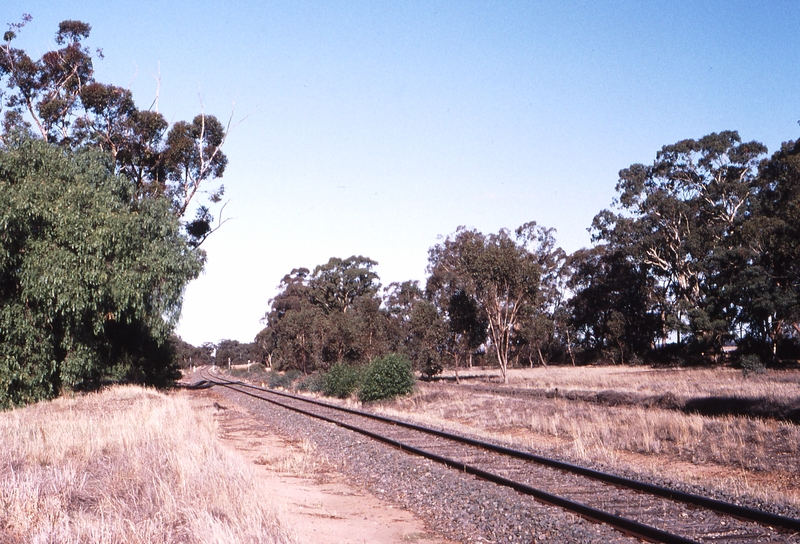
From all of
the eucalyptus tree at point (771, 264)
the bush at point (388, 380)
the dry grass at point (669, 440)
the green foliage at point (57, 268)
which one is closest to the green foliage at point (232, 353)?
the eucalyptus tree at point (771, 264)

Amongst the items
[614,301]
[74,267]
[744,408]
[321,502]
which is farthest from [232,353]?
[321,502]

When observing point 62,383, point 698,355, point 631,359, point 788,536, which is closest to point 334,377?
point 62,383

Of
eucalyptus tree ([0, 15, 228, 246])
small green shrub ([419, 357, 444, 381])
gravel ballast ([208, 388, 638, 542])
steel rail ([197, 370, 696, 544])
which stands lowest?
gravel ballast ([208, 388, 638, 542])

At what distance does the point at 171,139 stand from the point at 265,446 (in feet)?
83.0

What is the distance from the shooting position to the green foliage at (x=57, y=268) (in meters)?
19.4

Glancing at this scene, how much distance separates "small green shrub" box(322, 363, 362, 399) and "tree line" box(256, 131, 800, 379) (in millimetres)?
12942

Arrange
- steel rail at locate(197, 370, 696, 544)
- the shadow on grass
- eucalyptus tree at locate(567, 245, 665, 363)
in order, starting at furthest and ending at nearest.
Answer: eucalyptus tree at locate(567, 245, 665, 363), the shadow on grass, steel rail at locate(197, 370, 696, 544)

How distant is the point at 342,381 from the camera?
3372cm

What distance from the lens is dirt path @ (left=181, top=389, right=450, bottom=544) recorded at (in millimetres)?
7594

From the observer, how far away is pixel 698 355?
51.9 m

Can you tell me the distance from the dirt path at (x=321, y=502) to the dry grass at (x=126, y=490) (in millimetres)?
677

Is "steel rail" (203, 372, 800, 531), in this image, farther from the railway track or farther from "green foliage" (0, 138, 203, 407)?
"green foliage" (0, 138, 203, 407)

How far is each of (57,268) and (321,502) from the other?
13.9m

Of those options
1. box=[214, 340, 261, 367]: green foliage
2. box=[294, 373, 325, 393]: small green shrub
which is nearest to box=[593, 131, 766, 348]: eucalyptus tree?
box=[294, 373, 325, 393]: small green shrub
